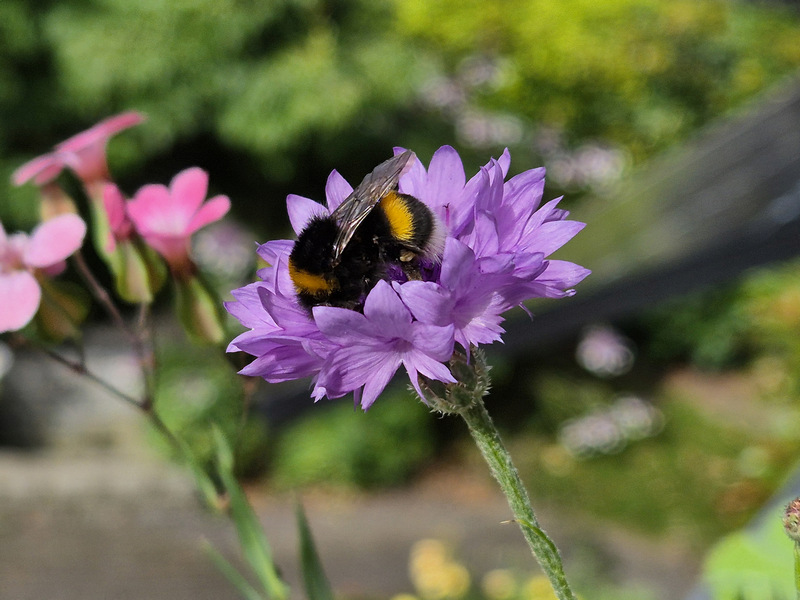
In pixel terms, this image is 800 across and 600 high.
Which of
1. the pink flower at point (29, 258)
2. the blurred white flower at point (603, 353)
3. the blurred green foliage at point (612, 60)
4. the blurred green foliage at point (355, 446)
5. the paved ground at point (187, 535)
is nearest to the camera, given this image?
the pink flower at point (29, 258)

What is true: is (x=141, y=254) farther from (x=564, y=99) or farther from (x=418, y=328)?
(x=564, y=99)

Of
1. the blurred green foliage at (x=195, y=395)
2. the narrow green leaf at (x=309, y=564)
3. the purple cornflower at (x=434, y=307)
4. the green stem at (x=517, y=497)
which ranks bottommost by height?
the green stem at (x=517, y=497)

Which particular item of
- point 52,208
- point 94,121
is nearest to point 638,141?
point 94,121

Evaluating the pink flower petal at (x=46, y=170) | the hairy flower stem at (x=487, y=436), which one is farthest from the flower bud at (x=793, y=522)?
the pink flower petal at (x=46, y=170)

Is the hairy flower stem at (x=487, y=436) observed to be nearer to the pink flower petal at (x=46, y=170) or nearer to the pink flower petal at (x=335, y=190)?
the pink flower petal at (x=335, y=190)

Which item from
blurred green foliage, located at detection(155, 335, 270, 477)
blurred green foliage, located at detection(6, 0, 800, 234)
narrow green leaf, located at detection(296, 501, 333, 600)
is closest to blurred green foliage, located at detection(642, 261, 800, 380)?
blurred green foliage, located at detection(6, 0, 800, 234)

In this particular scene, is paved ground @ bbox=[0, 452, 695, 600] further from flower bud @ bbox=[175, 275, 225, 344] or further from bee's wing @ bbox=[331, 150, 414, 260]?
bee's wing @ bbox=[331, 150, 414, 260]
